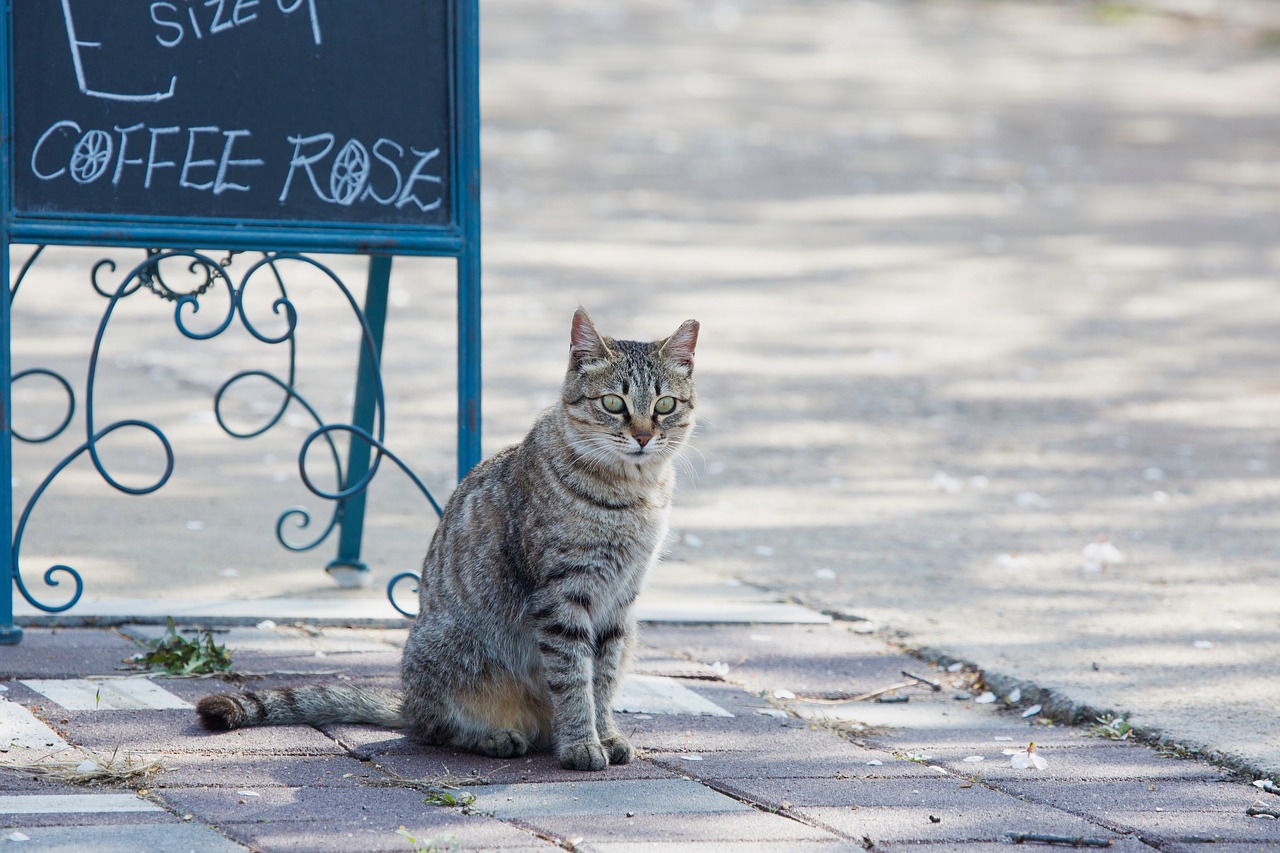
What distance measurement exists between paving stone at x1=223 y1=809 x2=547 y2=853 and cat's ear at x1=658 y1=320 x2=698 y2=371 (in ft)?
4.27

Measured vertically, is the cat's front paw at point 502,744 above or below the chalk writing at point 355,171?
below

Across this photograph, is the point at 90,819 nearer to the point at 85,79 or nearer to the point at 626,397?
the point at 626,397

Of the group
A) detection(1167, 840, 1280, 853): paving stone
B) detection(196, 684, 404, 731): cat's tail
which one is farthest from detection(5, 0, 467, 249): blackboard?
detection(1167, 840, 1280, 853): paving stone

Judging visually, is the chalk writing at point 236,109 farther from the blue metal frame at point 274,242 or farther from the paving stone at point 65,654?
the paving stone at point 65,654

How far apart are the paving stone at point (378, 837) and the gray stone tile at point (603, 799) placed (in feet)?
0.43

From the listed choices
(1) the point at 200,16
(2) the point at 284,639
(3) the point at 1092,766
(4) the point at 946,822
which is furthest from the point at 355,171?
(3) the point at 1092,766

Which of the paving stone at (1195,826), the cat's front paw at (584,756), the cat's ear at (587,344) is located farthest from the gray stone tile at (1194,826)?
the cat's ear at (587,344)

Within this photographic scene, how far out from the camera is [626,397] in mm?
3736

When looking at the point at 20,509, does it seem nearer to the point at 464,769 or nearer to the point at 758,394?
the point at 464,769

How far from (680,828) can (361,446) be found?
2322 mm

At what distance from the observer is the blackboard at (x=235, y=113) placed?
13.8ft

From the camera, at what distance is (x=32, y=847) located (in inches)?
112

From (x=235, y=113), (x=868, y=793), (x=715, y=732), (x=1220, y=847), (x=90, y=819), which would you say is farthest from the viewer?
(x=235, y=113)

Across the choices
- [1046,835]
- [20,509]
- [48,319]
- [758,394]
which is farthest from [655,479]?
[48,319]
